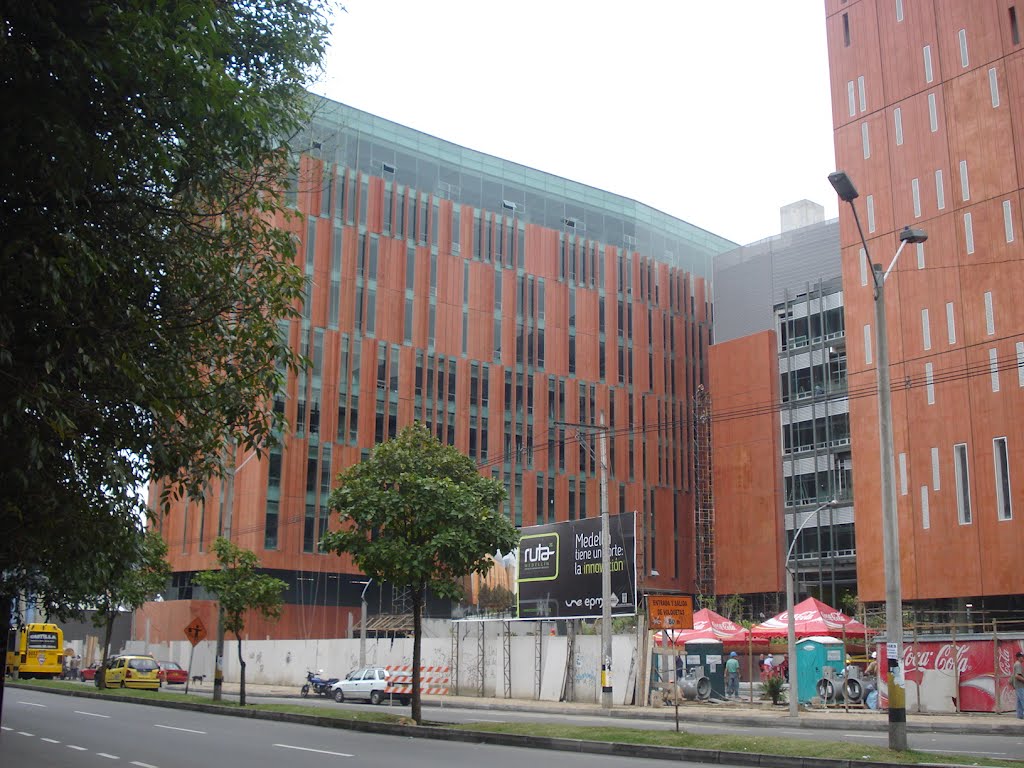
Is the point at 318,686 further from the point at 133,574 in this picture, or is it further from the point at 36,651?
the point at 133,574

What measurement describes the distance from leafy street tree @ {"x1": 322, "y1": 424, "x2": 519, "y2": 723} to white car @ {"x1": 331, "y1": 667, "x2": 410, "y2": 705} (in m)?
16.7

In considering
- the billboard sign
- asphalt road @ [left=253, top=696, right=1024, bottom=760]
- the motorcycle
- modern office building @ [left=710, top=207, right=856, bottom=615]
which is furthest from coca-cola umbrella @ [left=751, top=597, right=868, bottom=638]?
modern office building @ [left=710, top=207, right=856, bottom=615]

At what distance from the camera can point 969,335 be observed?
165 feet

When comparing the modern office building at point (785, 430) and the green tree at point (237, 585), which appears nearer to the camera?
the green tree at point (237, 585)

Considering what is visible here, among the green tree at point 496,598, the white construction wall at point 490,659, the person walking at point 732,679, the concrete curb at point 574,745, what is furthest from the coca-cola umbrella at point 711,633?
the concrete curb at point 574,745

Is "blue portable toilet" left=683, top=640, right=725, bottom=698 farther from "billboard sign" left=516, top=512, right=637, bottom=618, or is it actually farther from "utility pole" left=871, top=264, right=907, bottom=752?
"utility pole" left=871, top=264, right=907, bottom=752


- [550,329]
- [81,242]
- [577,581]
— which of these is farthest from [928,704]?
[550,329]

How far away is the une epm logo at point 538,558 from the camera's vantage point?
136 ft

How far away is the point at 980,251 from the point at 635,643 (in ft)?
89.5

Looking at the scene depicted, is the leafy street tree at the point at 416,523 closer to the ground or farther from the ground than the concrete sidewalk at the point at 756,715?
farther from the ground

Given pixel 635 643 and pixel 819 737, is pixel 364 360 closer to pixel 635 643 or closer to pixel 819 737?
pixel 635 643

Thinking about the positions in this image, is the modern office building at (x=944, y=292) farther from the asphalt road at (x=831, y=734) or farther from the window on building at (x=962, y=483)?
the asphalt road at (x=831, y=734)

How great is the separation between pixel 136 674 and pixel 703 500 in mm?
54229

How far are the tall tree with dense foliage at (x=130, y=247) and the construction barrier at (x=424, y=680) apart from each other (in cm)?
2778
